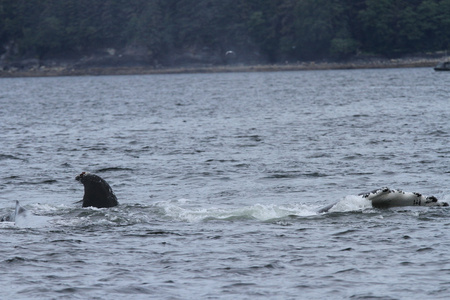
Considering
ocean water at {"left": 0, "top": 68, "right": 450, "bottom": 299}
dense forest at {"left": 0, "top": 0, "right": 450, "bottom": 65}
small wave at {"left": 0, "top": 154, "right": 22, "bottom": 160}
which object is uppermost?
dense forest at {"left": 0, "top": 0, "right": 450, "bottom": 65}

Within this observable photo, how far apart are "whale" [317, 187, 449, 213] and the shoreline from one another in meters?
151

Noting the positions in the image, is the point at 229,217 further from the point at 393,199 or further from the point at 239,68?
the point at 239,68

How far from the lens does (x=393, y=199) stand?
742 inches

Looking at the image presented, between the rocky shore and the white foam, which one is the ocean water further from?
the rocky shore

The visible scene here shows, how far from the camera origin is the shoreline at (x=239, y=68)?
171 metres

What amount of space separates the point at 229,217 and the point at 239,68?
16541 cm

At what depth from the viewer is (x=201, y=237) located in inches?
661

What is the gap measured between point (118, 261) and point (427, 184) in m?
11.0

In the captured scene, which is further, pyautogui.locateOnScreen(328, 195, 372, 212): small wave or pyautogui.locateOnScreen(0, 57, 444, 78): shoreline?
pyautogui.locateOnScreen(0, 57, 444, 78): shoreline

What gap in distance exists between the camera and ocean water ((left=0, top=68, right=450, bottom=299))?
44.2 feet

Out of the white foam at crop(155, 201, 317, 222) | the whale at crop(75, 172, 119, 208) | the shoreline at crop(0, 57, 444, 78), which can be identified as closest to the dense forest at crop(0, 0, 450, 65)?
the shoreline at crop(0, 57, 444, 78)

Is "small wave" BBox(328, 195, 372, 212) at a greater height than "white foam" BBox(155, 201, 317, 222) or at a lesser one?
greater

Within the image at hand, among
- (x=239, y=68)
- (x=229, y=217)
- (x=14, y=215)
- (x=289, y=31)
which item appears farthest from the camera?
(x=289, y=31)

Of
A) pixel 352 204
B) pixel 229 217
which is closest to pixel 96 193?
pixel 229 217
